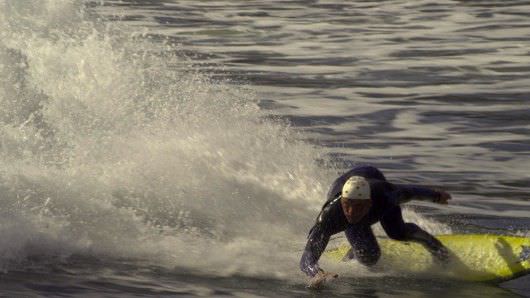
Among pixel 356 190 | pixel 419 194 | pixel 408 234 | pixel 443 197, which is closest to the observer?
pixel 356 190

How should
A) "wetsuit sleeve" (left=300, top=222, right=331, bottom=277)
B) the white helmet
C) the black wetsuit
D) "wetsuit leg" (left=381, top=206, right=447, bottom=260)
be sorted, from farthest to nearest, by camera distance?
"wetsuit leg" (left=381, top=206, right=447, bottom=260)
the black wetsuit
the white helmet
"wetsuit sleeve" (left=300, top=222, right=331, bottom=277)

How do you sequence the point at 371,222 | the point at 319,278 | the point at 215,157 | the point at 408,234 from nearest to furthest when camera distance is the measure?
Result: the point at 319,278, the point at 371,222, the point at 408,234, the point at 215,157

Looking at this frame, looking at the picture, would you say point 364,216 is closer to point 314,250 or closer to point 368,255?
point 368,255

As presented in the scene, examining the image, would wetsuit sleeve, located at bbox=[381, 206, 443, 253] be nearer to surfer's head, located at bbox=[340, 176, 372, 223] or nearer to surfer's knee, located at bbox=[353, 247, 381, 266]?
surfer's knee, located at bbox=[353, 247, 381, 266]

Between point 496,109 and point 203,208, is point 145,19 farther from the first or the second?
point 203,208

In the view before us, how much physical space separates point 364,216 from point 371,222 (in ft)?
0.59

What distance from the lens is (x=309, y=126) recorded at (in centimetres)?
2534

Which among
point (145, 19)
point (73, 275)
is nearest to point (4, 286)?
point (73, 275)

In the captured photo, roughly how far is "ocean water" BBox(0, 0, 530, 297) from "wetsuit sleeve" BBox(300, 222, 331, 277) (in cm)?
31

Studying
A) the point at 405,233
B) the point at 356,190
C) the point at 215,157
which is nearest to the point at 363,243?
the point at 405,233

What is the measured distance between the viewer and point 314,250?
14016 millimetres

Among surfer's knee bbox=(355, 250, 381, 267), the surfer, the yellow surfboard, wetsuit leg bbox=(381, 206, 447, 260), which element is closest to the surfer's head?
the surfer

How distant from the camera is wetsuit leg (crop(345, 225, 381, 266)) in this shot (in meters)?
14.6

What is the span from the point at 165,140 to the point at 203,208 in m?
2.09
